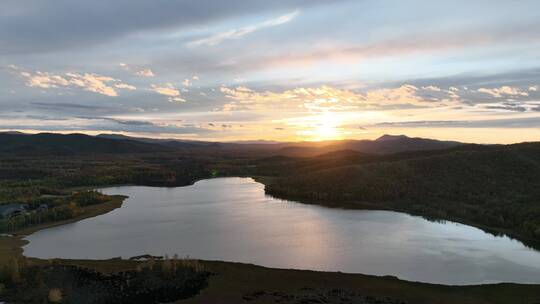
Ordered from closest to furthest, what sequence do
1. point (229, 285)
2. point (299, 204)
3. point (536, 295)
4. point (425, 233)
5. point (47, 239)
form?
point (536, 295) < point (229, 285) < point (47, 239) < point (425, 233) < point (299, 204)

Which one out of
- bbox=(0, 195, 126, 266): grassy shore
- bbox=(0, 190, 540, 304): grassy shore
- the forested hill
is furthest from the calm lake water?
the forested hill

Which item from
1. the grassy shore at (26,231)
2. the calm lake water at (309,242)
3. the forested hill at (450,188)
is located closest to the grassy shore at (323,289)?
the calm lake water at (309,242)

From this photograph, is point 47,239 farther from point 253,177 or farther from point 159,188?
point 253,177

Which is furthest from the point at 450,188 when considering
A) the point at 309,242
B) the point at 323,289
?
the point at 323,289

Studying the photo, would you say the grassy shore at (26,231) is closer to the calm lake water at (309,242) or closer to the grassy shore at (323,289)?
the calm lake water at (309,242)

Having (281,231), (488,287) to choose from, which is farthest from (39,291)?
(488,287)
